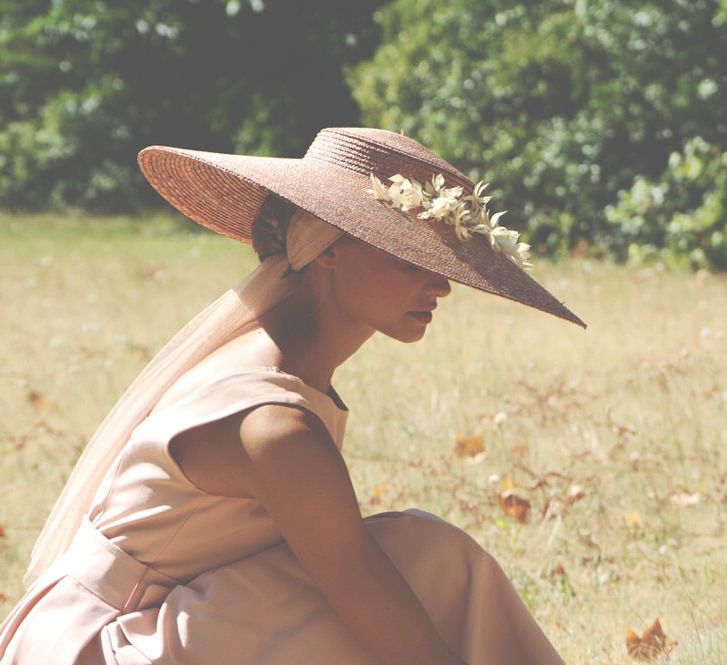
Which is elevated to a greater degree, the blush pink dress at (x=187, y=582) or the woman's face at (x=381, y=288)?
the woman's face at (x=381, y=288)

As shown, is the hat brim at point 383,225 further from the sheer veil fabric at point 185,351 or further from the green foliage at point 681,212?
the green foliage at point 681,212

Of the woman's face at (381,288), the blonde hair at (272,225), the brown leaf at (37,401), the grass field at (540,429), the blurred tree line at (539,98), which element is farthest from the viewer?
the blurred tree line at (539,98)

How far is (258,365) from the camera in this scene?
2.09 m

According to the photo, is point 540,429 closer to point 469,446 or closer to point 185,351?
point 469,446

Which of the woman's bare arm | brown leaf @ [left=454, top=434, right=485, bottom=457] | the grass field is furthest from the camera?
brown leaf @ [left=454, top=434, right=485, bottom=457]

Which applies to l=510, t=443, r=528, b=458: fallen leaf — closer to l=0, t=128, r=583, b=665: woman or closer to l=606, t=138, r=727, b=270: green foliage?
l=0, t=128, r=583, b=665: woman

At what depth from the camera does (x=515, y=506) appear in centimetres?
378

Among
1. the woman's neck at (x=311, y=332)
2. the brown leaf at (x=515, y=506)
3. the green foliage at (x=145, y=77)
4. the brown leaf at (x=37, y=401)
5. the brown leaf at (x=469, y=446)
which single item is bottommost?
the green foliage at (x=145, y=77)

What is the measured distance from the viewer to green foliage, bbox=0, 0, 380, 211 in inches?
563

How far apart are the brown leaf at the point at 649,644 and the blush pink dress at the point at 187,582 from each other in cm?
87

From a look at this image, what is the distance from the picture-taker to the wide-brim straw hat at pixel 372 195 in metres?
2.09

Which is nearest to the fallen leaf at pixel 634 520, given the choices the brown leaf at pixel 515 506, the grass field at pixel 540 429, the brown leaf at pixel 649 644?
the grass field at pixel 540 429

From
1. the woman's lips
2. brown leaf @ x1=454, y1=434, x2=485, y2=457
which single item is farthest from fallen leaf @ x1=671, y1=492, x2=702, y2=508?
the woman's lips

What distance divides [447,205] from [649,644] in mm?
1352
